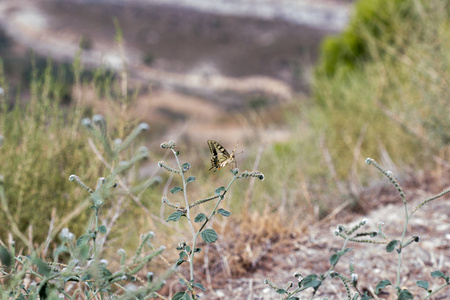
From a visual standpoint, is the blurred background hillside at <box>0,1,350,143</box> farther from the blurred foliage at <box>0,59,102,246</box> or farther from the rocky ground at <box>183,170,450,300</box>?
the rocky ground at <box>183,170,450,300</box>

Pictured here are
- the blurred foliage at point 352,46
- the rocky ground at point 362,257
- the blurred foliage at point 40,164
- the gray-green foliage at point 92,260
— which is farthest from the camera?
the blurred foliage at point 352,46

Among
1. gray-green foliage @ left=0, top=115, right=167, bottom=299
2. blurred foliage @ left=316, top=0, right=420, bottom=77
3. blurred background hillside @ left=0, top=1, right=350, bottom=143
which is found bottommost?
blurred background hillside @ left=0, top=1, right=350, bottom=143

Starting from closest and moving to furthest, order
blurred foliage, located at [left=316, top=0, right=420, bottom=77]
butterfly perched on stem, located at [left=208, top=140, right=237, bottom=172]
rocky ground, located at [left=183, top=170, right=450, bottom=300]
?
butterfly perched on stem, located at [left=208, top=140, right=237, bottom=172] → rocky ground, located at [left=183, top=170, right=450, bottom=300] → blurred foliage, located at [left=316, top=0, right=420, bottom=77]

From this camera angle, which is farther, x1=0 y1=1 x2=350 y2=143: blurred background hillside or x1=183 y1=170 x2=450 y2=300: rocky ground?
x1=0 y1=1 x2=350 y2=143: blurred background hillside

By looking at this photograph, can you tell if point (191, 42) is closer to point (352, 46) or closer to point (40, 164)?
point (352, 46)

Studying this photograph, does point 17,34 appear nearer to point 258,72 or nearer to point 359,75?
point 258,72

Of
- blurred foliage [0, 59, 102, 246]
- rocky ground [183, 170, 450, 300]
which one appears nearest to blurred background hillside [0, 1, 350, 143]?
blurred foliage [0, 59, 102, 246]

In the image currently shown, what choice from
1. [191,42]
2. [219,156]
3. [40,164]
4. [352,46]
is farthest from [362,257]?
[191,42]

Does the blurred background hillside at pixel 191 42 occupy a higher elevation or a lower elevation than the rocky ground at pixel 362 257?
lower

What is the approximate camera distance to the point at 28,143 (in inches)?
95.5

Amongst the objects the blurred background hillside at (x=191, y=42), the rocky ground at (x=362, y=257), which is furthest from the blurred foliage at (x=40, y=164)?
the blurred background hillside at (x=191, y=42)

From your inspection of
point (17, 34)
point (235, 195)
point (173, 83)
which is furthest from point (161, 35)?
point (235, 195)

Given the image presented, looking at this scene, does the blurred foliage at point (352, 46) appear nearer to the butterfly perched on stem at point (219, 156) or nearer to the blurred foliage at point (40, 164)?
the blurred foliage at point (40, 164)

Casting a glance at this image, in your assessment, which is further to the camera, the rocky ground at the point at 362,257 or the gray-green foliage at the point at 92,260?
the rocky ground at the point at 362,257
